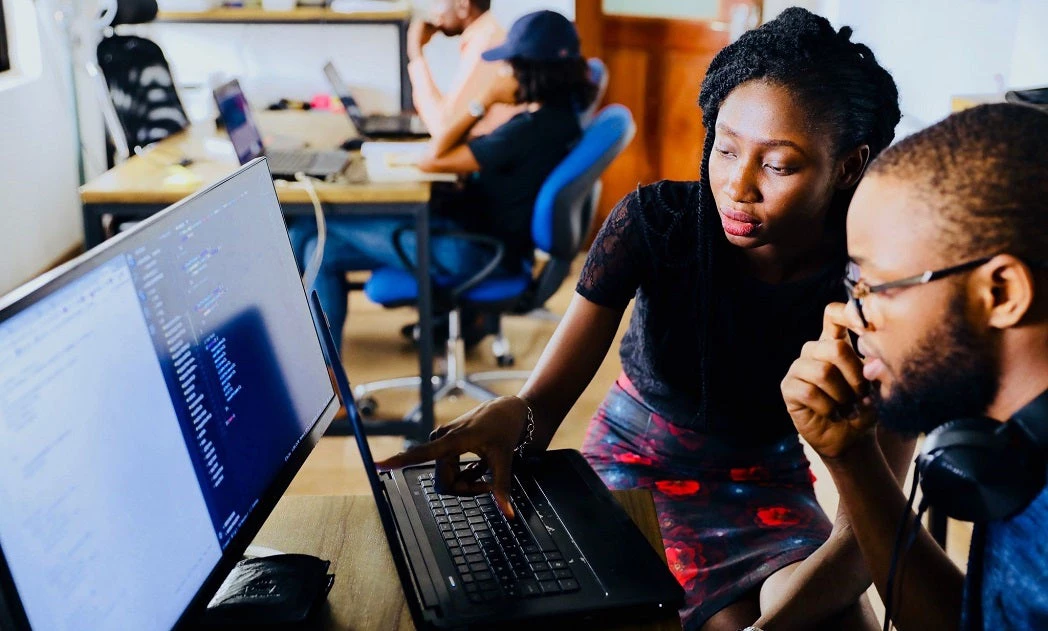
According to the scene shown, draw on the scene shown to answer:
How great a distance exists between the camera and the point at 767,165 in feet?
4.03

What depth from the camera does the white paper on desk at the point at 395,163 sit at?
102 inches

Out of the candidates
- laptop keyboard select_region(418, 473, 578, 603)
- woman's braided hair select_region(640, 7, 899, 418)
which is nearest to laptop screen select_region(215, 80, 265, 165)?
woman's braided hair select_region(640, 7, 899, 418)

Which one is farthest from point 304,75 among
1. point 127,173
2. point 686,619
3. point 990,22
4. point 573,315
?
point 686,619

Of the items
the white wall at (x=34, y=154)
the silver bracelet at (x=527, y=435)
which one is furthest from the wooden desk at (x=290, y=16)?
the silver bracelet at (x=527, y=435)

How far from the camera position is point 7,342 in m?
0.59

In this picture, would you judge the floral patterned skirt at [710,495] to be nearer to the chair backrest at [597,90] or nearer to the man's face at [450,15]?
the chair backrest at [597,90]

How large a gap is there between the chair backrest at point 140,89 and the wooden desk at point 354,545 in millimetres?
2189

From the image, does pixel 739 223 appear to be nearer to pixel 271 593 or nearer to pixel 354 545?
pixel 354 545

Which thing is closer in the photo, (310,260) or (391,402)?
(310,260)

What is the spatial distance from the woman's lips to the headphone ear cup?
19.2 inches

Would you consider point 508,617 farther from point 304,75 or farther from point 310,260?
point 304,75

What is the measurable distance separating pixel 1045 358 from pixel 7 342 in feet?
2.44

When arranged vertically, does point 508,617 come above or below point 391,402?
above

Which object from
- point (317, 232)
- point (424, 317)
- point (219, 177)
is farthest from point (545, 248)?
point (219, 177)
